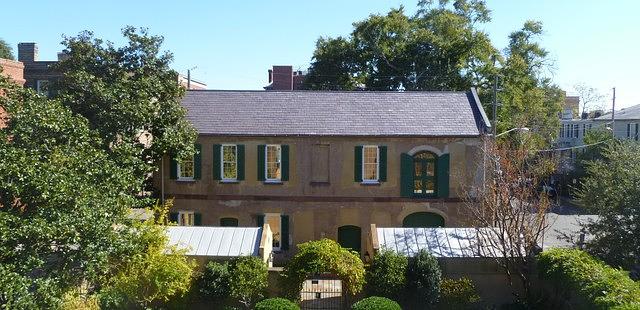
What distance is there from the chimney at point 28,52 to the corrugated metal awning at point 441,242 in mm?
26034

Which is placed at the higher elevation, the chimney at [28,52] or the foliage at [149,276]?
the chimney at [28,52]

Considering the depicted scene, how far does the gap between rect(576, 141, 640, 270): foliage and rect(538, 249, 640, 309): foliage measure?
6.60 ft

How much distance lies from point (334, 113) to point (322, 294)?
9.71 m

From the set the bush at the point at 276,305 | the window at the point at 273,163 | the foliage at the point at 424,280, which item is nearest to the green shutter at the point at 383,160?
the window at the point at 273,163

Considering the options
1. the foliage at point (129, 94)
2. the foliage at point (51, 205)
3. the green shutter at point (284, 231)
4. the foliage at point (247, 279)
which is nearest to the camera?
the foliage at point (51, 205)

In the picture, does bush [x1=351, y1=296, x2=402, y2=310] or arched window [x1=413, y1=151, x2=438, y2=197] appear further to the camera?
arched window [x1=413, y1=151, x2=438, y2=197]

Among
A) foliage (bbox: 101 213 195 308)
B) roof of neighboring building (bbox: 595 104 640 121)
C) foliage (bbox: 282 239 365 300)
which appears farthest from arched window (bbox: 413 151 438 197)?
roof of neighboring building (bbox: 595 104 640 121)

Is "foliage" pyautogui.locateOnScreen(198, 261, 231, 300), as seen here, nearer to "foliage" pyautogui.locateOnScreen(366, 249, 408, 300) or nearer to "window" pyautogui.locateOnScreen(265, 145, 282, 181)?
"foliage" pyautogui.locateOnScreen(366, 249, 408, 300)

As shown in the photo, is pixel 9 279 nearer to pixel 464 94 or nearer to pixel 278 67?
pixel 464 94

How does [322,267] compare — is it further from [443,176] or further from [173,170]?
[173,170]

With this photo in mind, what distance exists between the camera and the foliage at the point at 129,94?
2102 cm

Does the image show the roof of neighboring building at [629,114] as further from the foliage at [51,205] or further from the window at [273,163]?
the foliage at [51,205]

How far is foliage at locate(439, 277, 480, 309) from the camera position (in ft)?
59.5

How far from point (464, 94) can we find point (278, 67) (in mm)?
20328
